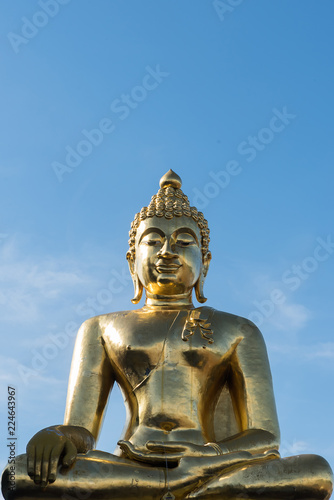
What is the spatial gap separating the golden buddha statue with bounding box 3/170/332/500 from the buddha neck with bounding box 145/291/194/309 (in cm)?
1

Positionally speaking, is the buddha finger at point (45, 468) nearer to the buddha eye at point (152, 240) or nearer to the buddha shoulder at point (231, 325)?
the buddha shoulder at point (231, 325)

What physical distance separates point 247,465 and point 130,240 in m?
3.24

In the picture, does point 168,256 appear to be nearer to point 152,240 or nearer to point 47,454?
point 152,240

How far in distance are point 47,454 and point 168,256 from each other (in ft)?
8.59

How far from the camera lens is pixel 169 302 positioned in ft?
30.9

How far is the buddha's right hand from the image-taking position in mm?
7191

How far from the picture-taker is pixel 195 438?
27.1ft

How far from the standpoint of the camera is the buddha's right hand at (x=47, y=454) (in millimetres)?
7191

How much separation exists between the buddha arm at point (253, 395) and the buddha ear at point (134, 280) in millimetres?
1248

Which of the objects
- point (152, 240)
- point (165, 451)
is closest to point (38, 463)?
point (165, 451)

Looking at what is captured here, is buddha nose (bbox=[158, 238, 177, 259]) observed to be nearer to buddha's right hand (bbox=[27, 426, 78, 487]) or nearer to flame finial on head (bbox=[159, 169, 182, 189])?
flame finial on head (bbox=[159, 169, 182, 189])

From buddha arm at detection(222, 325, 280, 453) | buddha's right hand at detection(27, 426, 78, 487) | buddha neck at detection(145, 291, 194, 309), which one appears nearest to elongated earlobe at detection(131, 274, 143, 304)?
buddha neck at detection(145, 291, 194, 309)

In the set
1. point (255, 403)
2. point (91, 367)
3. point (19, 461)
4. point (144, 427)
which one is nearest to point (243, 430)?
point (255, 403)

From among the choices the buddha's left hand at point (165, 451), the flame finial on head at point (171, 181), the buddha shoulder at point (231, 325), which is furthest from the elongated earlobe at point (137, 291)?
the buddha's left hand at point (165, 451)
